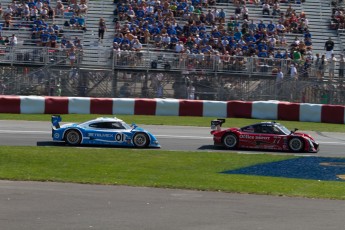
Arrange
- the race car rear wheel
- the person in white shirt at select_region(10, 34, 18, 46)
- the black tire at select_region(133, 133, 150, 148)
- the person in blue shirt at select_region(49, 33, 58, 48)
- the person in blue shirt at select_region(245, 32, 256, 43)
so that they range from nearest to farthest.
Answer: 1. the black tire at select_region(133, 133, 150, 148)
2. the race car rear wheel
3. the person in white shirt at select_region(10, 34, 18, 46)
4. the person in blue shirt at select_region(49, 33, 58, 48)
5. the person in blue shirt at select_region(245, 32, 256, 43)

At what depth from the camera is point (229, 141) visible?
2489 centimetres

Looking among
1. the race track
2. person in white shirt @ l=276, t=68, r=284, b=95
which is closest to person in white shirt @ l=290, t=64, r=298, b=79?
person in white shirt @ l=276, t=68, r=284, b=95

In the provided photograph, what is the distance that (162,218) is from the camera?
1427 centimetres

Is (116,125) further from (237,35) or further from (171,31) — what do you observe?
(237,35)

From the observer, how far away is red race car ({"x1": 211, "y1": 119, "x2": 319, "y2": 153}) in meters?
24.7

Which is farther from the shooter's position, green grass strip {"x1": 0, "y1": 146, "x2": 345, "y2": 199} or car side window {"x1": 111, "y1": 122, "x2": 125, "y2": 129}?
car side window {"x1": 111, "y1": 122, "x2": 125, "y2": 129}

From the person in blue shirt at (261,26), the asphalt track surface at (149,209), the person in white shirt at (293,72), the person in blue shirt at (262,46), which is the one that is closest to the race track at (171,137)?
the person in white shirt at (293,72)

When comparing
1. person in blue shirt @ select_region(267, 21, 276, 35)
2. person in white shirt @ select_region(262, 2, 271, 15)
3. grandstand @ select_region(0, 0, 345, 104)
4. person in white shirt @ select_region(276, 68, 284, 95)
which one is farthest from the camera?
person in white shirt @ select_region(262, 2, 271, 15)

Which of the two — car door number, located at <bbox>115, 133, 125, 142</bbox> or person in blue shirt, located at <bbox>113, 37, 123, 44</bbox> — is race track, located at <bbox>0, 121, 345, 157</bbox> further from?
person in blue shirt, located at <bbox>113, 37, 123, 44</bbox>

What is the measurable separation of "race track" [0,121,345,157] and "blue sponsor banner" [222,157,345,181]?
1913 mm

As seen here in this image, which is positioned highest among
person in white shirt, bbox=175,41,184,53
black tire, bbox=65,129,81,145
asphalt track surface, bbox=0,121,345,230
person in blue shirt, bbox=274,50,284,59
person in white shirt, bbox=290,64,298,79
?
person in white shirt, bbox=175,41,184,53

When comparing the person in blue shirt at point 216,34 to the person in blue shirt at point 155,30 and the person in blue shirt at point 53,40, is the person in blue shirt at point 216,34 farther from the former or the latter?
the person in blue shirt at point 53,40

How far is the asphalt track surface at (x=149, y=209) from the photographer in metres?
13.8

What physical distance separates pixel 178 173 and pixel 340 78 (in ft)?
60.2
